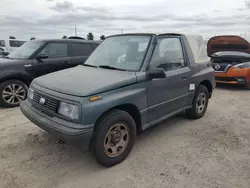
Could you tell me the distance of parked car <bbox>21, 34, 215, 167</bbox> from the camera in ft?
8.94

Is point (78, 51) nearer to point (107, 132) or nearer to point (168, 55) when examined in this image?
point (168, 55)

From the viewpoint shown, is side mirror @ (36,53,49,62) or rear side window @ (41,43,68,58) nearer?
side mirror @ (36,53,49,62)

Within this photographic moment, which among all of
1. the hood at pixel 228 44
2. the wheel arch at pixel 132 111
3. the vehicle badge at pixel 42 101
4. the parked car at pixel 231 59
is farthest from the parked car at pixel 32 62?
the hood at pixel 228 44

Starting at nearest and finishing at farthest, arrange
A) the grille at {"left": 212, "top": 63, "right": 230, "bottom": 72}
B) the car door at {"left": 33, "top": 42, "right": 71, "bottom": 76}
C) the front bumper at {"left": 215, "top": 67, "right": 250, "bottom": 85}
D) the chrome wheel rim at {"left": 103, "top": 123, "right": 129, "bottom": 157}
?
the chrome wheel rim at {"left": 103, "top": 123, "right": 129, "bottom": 157}, the car door at {"left": 33, "top": 42, "right": 71, "bottom": 76}, the front bumper at {"left": 215, "top": 67, "right": 250, "bottom": 85}, the grille at {"left": 212, "top": 63, "right": 230, "bottom": 72}

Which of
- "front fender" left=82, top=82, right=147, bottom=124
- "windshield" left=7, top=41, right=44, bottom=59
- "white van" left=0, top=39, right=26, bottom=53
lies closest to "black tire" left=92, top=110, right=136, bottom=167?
"front fender" left=82, top=82, right=147, bottom=124

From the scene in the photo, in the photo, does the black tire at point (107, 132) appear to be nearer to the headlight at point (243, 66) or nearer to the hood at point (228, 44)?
the headlight at point (243, 66)

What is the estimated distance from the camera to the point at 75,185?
8.91 ft

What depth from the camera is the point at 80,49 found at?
6879 mm

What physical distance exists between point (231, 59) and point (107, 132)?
7.03m

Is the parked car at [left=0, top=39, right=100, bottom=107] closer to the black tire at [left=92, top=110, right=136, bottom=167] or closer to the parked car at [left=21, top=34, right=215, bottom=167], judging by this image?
the parked car at [left=21, top=34, right=215, bottom=167]

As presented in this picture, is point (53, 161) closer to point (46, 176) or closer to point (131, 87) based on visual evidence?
point (46, 176)

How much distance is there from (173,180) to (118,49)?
2.27 metres

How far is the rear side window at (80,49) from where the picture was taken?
6747 mm

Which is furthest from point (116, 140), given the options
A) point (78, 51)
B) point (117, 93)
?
point (78, 51)
